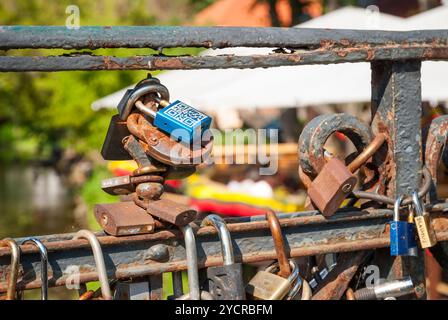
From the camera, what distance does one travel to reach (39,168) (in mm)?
30406

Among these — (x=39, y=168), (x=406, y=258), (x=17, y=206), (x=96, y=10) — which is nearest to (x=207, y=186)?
(x=406, y=258)

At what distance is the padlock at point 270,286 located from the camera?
4.32 ft

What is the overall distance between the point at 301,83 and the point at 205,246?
4.87 m

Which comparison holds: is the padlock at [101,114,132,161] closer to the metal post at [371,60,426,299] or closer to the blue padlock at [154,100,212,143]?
the blue padlock at [154,100,212,143]

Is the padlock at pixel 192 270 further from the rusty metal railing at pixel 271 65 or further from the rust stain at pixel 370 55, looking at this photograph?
the rust stain at pixel 370 55

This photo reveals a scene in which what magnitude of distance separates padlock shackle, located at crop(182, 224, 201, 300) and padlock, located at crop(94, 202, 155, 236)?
0.06m

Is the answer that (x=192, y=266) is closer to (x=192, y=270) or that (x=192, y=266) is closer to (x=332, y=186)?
(x=192, y=270)

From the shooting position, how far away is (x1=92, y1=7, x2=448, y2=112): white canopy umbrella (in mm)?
5328

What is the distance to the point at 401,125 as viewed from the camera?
1532 millimetres

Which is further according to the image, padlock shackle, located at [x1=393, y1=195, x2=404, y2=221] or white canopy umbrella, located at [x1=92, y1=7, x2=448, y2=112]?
white canopy umbrella, located at [x1=92, y1=7, x2=448, y2=112]

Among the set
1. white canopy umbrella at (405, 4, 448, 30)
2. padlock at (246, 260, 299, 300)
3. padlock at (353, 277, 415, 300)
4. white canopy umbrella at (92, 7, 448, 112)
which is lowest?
padlock at (353, 277, 415, 300)

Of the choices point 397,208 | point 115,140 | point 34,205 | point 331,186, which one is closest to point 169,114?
point 115,140

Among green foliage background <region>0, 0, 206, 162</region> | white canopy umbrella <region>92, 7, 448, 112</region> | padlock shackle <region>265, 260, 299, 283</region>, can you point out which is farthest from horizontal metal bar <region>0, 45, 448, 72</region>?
green foliage background <region>0, 0, 206, 162</region>

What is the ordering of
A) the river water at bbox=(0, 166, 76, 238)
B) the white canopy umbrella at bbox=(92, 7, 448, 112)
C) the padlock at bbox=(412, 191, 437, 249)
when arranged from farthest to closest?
the river water at bbox=(0, 166, 76, 238) < the white canopy umbrella at bbox=(92, 7, 448, 112) < the padlock at bbox=(412, 191, 437, 249)
